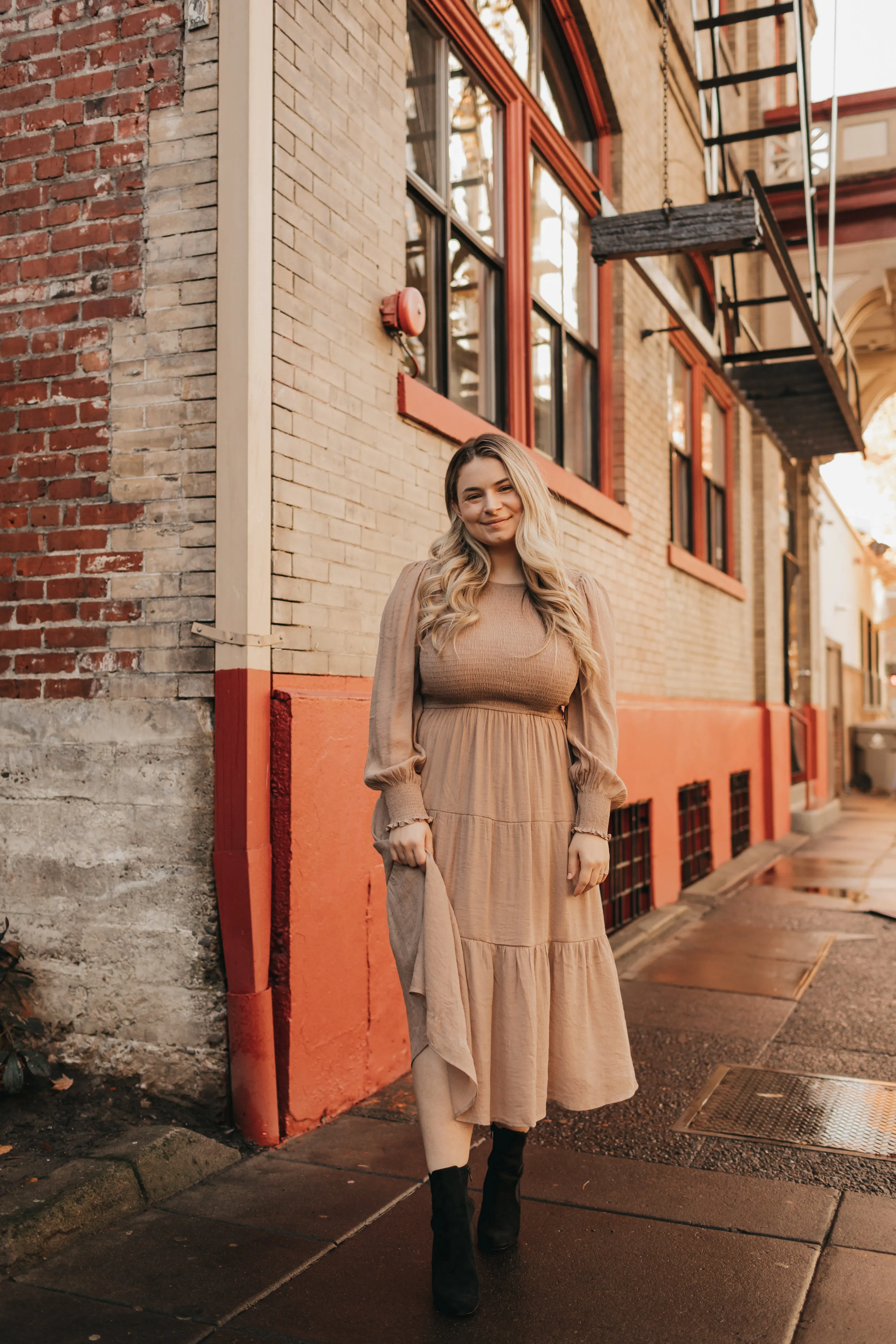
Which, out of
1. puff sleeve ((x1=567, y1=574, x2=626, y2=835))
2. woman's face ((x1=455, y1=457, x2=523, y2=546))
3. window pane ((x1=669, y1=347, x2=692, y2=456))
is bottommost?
puff sleeve ((x1=567, y1=574, x2=626, y2=835))

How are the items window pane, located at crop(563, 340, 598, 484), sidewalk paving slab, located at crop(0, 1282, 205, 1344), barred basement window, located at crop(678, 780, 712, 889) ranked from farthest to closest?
1. barred basement window, located at crop(678, 780, 712, 889)
2. window pane, located at crop(563, 340, 598, 484)
3. sidewalk paving slab, located at crop(0, 1282, 205, 1344)

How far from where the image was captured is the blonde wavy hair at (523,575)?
119 inches

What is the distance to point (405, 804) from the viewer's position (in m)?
2.98

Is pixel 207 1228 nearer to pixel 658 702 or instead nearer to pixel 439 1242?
pixel 439 1242

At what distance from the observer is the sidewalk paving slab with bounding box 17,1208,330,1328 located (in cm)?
281

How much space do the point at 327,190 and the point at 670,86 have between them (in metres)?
6.38

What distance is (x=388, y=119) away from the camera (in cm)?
488

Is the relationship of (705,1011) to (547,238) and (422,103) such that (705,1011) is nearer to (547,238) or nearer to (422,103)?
(422,103)

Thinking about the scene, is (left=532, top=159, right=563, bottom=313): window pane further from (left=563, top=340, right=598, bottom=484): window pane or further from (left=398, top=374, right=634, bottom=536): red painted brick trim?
(left=398, top=374, right=634, bottom=536): red painted brick trim

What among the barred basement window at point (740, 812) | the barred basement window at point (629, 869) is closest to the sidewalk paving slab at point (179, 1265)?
the barred basement window at point (629, 869)

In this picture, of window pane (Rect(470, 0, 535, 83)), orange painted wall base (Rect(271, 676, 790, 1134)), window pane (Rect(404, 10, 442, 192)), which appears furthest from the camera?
window pane (Rect(470, 0, 535, 83))

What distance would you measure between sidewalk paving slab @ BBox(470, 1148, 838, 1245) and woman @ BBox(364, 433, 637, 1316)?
0.46 m

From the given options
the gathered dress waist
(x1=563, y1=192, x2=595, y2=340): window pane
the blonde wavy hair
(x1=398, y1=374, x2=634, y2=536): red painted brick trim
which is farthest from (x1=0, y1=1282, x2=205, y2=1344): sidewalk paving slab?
(x1=563, y1=192, x2=595, y2=340): window pane

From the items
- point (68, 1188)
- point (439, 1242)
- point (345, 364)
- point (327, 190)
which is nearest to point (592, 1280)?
point (439, 1242)
